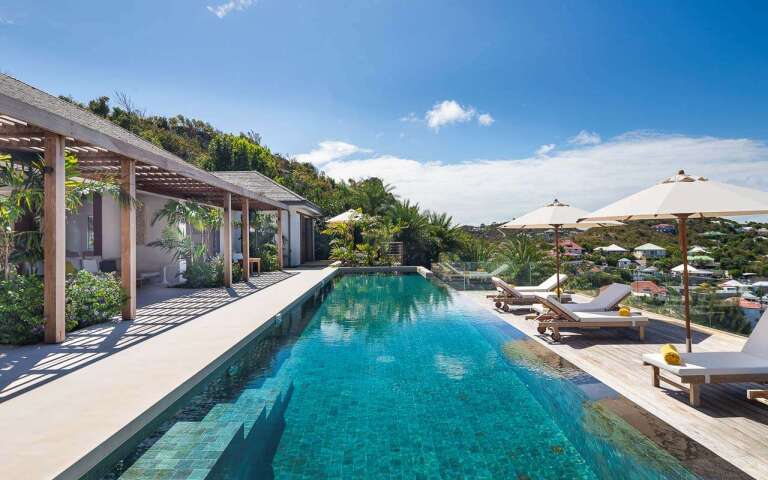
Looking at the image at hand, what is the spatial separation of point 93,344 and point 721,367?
7.62 m

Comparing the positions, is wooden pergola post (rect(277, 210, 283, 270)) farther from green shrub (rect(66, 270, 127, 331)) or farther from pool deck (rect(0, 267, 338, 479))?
green shrub (rect(66, 270, 127, 331))

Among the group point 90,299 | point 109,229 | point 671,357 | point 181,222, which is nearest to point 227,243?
point 181,222

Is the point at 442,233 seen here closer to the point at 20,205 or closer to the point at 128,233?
the point at 128,233

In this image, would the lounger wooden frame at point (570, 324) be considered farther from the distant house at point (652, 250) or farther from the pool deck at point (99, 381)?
Answer: the distant house at point (652, 250)

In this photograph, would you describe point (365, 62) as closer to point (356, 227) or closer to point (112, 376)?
point (356, 227)

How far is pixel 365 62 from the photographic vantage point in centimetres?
1952

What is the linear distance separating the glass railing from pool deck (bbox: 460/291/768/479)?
34 cm

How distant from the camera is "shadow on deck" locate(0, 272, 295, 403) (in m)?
4.86

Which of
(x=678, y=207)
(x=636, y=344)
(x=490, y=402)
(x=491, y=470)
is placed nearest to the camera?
(x=491, y=470)

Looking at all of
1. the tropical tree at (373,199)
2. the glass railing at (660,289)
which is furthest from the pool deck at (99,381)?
the tropical tree at (373,199)

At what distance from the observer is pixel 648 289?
9.66 meters

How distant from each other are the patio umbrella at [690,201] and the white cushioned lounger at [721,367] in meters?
0.86

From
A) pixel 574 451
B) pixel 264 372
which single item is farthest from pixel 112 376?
pixel 574 451

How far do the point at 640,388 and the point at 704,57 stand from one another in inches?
665
